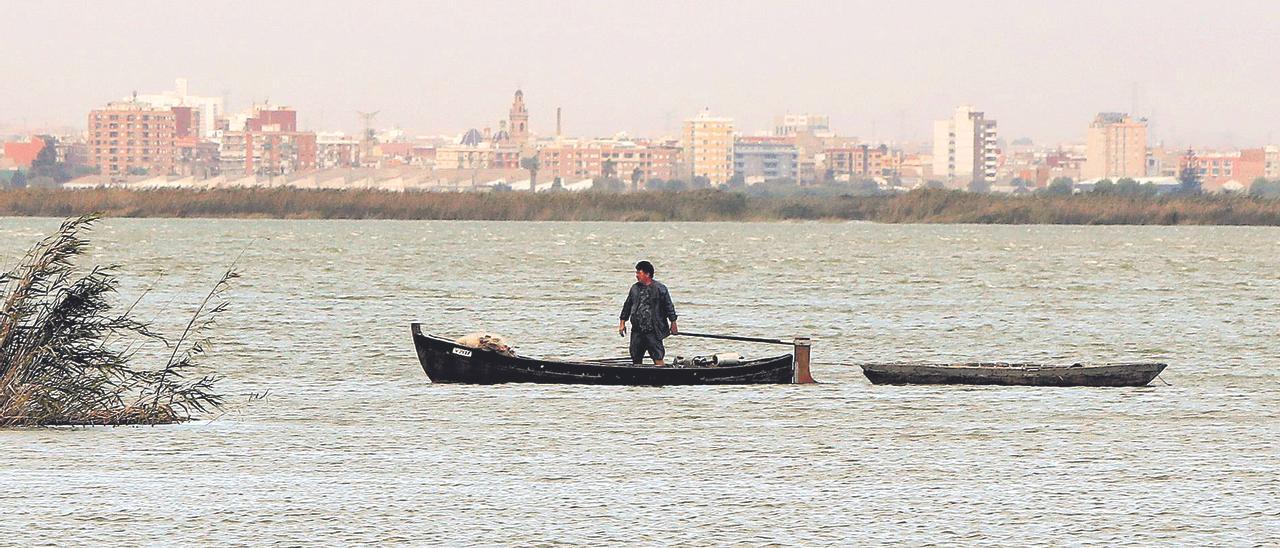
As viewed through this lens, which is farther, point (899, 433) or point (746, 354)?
point (746, 354)

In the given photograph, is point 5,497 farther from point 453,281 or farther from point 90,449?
point 453,281

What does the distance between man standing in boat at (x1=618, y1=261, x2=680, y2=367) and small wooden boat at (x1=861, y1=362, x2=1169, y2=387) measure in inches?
133

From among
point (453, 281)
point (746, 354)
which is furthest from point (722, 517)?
point (453, 281)

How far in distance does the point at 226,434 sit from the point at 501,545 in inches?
275

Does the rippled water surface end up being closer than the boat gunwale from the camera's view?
Yes

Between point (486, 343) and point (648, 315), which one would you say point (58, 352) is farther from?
point (648, 315)

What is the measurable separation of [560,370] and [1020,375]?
5948 mm

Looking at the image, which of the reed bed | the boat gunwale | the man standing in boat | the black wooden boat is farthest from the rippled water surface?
the reed bed

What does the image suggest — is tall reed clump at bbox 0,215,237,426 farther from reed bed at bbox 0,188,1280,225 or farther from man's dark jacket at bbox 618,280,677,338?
reed bed at bbox 0,188,1280,225

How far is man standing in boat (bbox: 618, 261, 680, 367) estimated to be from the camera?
24062mm

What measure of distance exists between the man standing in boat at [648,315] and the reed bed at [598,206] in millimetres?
121750

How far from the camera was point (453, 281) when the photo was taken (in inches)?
2534

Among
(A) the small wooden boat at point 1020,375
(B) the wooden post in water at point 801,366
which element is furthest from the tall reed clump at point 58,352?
(A) the small wooden boat at point 1020,375

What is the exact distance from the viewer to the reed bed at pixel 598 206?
146 metres
